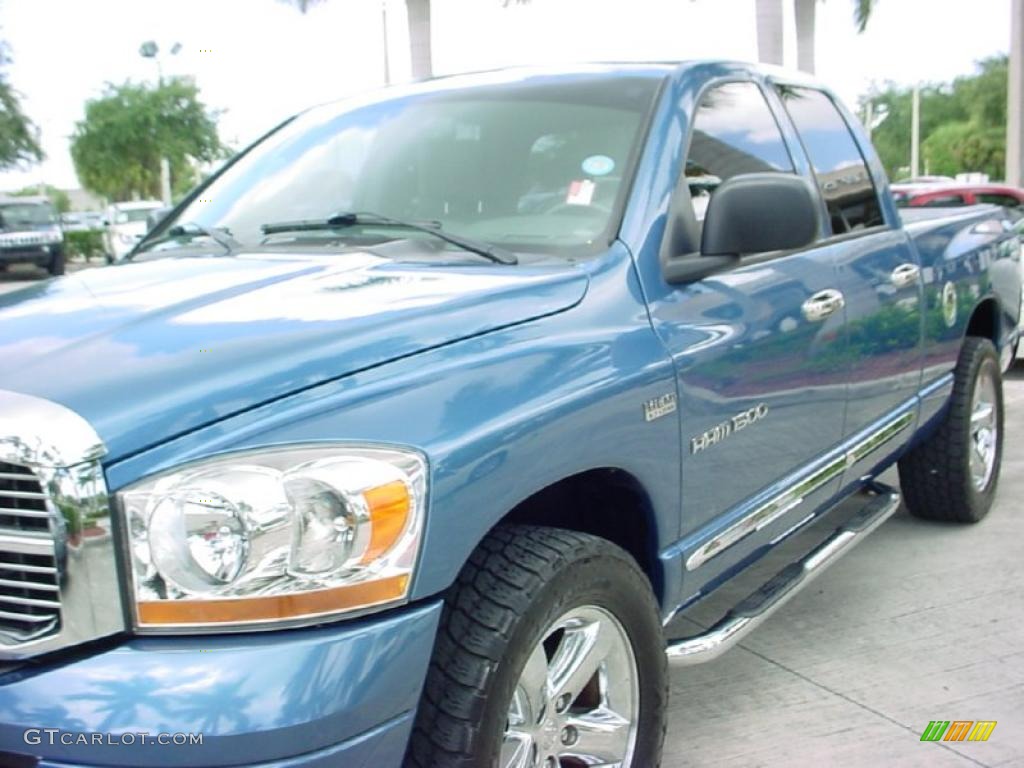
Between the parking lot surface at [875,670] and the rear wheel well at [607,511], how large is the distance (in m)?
0.71

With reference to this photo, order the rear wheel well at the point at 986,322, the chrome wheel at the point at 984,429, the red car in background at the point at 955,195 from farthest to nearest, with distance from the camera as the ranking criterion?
the red car in background at the point at 955,195 < the rear wheel well at the point at 986,322 < the chrome wheel at the point at 984,429

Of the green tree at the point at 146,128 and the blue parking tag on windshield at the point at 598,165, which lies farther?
the green tree at the point at 146,128

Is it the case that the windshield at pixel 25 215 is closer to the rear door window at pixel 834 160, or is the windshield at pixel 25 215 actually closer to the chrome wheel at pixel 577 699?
the rear door window at pixel 834 160

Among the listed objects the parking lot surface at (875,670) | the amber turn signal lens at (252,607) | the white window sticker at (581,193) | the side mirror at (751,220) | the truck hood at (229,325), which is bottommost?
the parking lot surface at (875,670)

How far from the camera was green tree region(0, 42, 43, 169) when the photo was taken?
2998cm

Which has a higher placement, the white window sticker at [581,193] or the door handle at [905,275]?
the white window sticker at [581,193]

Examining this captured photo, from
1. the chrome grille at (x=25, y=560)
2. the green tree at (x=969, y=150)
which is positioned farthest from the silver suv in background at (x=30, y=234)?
the green tree at (x=969, y=150)

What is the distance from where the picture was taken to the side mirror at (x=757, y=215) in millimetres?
2713

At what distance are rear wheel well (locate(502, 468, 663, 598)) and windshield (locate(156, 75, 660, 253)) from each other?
0.57 m

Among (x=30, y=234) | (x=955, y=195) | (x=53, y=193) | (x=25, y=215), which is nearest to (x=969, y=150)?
(x=25, y=215)

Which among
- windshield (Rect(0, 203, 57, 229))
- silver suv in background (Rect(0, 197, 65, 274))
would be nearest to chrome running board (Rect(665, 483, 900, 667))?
silver suv in background (Rect(0, 197, 65, 274))

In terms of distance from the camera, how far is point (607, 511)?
103 inches

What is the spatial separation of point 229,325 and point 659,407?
94 centimetres

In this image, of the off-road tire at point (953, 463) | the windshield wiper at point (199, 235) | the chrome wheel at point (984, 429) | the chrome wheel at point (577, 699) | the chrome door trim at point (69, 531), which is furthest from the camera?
the chrome wheel at point (984, 429)
